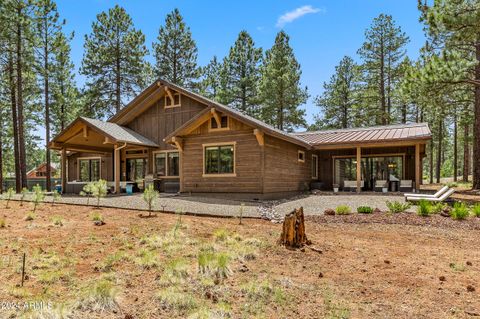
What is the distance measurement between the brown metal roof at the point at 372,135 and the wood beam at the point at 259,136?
208 inches

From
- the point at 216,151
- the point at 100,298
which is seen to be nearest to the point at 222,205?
the point at 216,151

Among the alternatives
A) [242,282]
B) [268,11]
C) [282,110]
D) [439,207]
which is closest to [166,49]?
[282,110]

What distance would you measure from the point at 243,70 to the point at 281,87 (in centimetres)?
443

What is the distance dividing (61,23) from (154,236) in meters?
22.8

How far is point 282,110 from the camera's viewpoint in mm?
29578

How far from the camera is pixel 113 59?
2686 centimetres

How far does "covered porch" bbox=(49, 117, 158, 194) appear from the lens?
53.6ft

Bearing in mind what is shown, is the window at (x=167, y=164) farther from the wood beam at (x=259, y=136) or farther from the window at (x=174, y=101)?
the wood beam at (x=259, y=136)

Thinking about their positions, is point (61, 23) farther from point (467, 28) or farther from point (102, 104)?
point (467, 28)

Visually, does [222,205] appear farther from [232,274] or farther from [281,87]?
[281,87]

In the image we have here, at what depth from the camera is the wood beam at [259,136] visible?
12898 millimetres

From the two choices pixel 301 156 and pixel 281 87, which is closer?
pixel 301 156

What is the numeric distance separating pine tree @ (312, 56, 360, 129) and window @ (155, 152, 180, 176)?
1934 cm

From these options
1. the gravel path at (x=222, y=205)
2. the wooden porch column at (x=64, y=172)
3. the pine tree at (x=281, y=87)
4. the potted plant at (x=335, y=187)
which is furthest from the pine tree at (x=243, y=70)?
the gravel path at (x=222, y=205)
